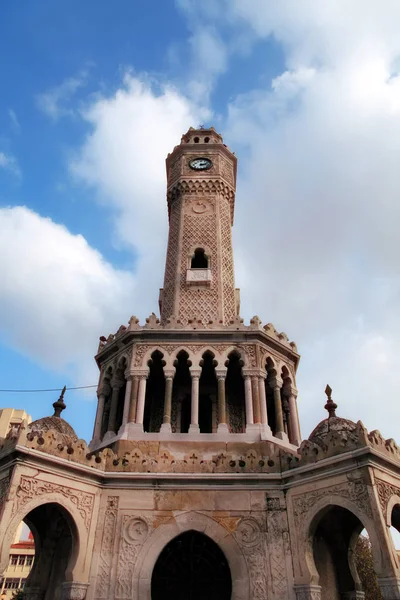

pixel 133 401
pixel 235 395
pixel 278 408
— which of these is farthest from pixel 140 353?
pixel 278 408

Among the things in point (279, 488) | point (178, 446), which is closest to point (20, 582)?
point (178, 446)

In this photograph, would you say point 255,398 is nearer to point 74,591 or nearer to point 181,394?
point 181,394

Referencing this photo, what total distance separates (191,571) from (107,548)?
→ 244 cm

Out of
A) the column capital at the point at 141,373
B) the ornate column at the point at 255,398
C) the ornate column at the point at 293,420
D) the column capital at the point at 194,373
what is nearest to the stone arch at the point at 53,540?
the column capital at the point at 141,373

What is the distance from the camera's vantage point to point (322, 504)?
37.1 ft

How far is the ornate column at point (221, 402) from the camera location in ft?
51.8

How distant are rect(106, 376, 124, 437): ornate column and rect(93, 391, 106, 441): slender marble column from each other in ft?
2.77

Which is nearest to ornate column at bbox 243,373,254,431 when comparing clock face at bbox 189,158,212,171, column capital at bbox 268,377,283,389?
column capital at bbox 268,377,283,389

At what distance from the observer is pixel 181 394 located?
58.5ft

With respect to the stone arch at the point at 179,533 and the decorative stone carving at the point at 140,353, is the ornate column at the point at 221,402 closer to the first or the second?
the decorative stone carving at the point at 140,353

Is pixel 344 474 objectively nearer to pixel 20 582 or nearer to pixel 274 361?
pixel 274 361

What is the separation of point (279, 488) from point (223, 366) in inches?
211

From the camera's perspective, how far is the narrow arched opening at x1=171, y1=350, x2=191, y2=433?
56.5 ft

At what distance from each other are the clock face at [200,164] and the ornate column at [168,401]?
42.3 ft
